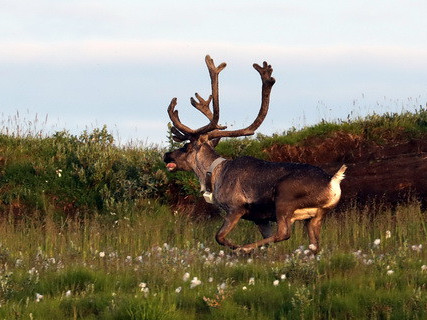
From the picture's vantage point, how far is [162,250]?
12.7 m

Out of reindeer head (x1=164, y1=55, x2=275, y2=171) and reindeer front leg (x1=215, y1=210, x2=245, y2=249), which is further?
reindeer head (x1=164, y1=55, x2=275, y2=171)

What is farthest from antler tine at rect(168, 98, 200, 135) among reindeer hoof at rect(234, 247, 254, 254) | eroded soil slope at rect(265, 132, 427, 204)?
eroded soil slope at rect(265, 132, 427, 204)

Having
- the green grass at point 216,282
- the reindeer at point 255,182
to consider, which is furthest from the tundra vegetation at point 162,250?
the reindeer at point 255,182

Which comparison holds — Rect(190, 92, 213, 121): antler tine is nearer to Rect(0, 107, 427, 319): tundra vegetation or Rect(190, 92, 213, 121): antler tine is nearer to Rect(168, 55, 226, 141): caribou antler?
Rect(168, 55, 226, 141): caribou antler

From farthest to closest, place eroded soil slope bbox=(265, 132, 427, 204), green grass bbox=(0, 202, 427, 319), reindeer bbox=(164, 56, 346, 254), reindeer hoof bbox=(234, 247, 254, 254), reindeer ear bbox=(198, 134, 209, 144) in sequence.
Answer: eroded soil slope bbox=(265, 132, 427, 204)
reindeer ear bbox=(198, 134, 209, 144)
reindeer hoof bbox=(234, 247, 254, 254)
reindeer bbox=(164, 56, 346, 254)
green grass bbox=(0, 202, 427, 319)

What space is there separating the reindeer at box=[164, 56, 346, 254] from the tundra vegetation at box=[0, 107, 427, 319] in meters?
0.44

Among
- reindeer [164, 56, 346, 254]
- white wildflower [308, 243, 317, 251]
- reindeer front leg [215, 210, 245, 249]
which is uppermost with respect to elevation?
reindeer [164, 56, 346, 254]

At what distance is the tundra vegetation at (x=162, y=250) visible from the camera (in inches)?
349

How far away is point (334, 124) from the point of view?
19.6m

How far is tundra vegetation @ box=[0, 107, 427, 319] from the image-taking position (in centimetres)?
888

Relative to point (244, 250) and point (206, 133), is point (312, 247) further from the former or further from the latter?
point (206, 133)

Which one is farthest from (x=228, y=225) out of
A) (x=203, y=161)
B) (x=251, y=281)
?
(x=251, y=281)

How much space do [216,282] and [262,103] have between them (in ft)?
16.0

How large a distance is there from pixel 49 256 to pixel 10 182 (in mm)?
5667
